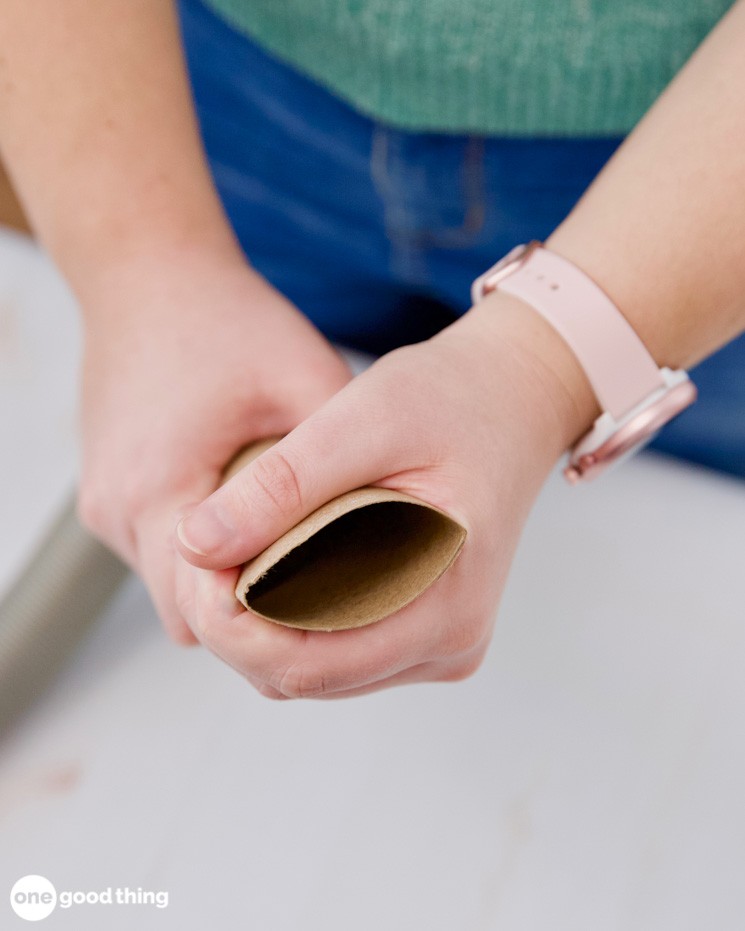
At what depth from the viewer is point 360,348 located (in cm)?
89

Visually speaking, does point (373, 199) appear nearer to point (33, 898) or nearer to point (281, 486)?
point (281, 486)

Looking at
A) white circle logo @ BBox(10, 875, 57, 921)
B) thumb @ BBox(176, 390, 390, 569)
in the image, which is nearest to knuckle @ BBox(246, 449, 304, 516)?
thumb @ BBox(176, 390, 390, 569)

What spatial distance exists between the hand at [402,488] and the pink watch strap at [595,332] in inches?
0.7

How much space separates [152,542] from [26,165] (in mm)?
244

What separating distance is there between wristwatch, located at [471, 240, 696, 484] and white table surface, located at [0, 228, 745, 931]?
0.20 meters

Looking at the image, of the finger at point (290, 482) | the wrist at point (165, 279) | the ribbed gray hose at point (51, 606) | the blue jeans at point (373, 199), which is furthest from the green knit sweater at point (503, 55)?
the ribbed gray hose at point (51, 606)

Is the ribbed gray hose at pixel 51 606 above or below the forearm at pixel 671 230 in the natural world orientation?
below

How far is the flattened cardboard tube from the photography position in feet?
1.17

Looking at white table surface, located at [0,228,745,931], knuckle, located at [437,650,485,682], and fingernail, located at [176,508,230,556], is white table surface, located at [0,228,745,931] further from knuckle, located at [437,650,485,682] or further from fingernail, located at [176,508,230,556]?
fingernail, located at [176,508,230,556]

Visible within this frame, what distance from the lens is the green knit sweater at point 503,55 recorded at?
1.64 feet

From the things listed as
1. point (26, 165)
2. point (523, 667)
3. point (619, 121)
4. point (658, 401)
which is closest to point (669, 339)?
point (658, 401)

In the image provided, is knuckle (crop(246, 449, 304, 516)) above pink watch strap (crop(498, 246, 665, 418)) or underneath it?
underneath

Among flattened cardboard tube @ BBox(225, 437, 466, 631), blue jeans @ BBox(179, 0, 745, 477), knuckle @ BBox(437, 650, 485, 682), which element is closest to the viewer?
flattened cardboard tube @ BBox(225, 437, 466, 631)

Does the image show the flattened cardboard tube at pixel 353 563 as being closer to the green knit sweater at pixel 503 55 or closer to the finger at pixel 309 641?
the finger at pixel 309 641
